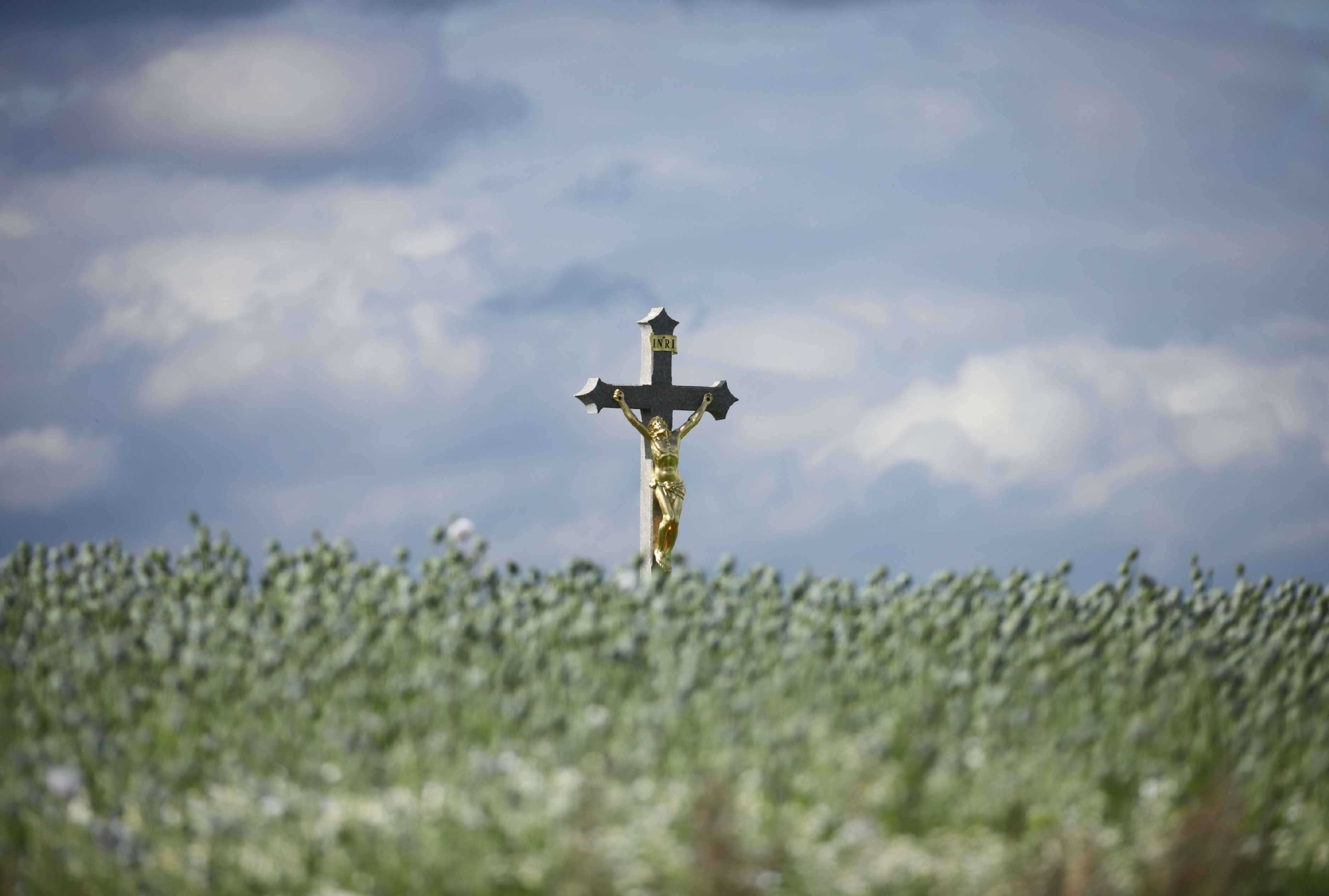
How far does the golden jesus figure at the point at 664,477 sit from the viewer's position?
14984 millimetres

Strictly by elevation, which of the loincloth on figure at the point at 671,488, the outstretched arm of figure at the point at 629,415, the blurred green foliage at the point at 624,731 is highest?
the outstretched arm of figure at the point at 629,415

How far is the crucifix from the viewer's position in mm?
15000

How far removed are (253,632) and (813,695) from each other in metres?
3.34

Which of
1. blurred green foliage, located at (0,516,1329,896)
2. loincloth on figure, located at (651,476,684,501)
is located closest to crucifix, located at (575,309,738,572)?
loincloth on figure, located at (651,476,684,501)

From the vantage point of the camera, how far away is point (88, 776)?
25.0 ft

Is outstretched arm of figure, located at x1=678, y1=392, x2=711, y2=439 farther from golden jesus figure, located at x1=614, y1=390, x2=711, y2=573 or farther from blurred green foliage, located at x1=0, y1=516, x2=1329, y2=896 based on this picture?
blurred green foliage, located at x1=0, y1=516, x2=1329, y2=896

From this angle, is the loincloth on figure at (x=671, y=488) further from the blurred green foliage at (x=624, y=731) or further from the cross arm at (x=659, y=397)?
the blurred green foliage at (x=624, y=731)

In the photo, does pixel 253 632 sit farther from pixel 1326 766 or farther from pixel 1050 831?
pixel 1326 766

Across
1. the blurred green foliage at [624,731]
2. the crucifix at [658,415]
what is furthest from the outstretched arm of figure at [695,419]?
the blurred green foliage at [624,731]

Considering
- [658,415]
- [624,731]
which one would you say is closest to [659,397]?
[658,415]

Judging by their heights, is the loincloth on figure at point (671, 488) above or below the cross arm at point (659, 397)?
below

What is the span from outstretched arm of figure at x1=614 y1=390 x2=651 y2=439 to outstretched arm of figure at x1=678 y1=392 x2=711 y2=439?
37 cm

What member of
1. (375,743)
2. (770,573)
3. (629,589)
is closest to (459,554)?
(629,589)

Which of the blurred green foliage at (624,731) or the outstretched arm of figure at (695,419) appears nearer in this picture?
the blurred green foliage at (624,731)
